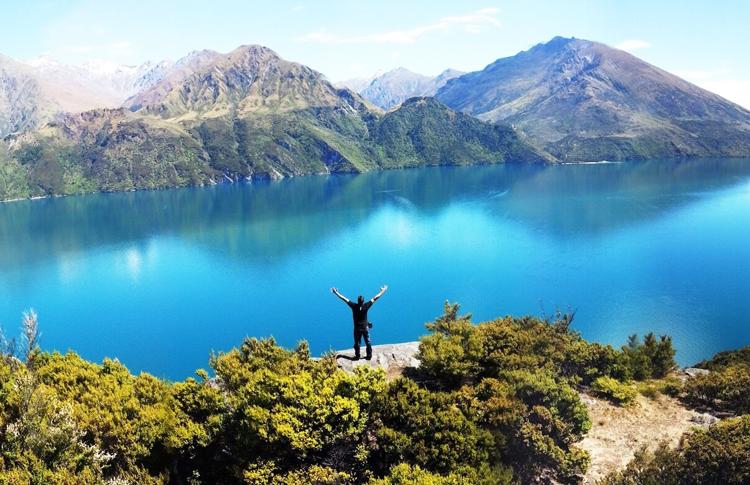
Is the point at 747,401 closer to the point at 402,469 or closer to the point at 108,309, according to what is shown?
the point at 402,469

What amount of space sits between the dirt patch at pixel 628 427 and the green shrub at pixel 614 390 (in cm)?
51

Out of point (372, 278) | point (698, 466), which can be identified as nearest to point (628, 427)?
point (698, 466)

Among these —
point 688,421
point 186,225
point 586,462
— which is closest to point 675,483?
point 586,462

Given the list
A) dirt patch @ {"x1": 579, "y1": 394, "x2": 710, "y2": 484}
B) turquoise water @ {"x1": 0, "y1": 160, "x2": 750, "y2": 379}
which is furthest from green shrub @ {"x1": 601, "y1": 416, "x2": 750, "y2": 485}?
turquoise water @ {"x1": 0, "y1": 160, "x2": 750, "y2": 379}

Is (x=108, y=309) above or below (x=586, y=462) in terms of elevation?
below

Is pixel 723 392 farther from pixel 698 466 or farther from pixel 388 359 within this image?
pixel 388 359

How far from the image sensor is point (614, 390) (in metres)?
29.0

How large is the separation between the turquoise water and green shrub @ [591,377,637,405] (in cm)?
4877

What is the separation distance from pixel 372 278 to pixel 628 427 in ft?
278

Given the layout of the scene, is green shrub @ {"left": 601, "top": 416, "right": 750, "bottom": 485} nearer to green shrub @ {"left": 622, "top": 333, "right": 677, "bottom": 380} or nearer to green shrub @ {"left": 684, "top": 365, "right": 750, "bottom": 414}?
green shrub @ {"left": 684, "top": 365, "right": 750, "bottom": 414}

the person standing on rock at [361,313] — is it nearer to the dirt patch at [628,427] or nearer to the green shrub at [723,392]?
the dirt patch at [628,427]

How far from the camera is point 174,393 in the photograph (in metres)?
25.1

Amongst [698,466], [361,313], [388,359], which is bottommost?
[698,466]

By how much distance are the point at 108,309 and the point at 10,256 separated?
73.7m
